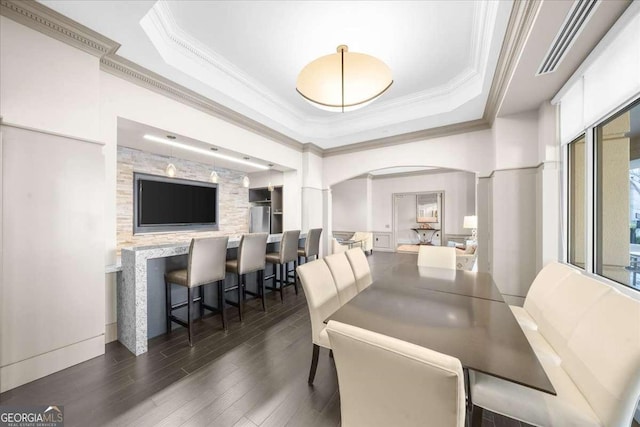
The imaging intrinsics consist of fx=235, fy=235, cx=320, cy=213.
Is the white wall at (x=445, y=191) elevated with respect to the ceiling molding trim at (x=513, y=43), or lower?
lower

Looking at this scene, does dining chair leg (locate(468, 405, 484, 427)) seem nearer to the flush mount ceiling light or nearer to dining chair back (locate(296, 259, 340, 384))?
dining chair back (locate(296, 259, 340, 384))

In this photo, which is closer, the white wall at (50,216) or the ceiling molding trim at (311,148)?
the white wall at (50,216)

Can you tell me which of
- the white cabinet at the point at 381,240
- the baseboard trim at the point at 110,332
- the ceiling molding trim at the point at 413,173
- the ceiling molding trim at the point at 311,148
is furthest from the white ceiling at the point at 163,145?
the white cabinet at the point at 381,240

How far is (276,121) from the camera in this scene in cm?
388

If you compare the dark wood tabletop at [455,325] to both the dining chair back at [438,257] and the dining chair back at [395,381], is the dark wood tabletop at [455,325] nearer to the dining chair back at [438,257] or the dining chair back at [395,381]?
the dining chair back at [395,381]

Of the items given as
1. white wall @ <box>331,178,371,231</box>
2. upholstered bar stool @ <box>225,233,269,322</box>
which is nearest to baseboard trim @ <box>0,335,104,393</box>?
upholstered bar stool @ <box>225,233,269,322</box>

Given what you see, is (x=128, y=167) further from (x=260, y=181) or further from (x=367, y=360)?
(x=367, y=360)

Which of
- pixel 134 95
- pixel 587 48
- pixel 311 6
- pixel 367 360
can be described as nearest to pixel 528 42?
pixel 587 48

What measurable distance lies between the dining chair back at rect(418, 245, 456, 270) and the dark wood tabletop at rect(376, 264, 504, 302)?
0.35 meters

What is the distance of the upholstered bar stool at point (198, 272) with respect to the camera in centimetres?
238

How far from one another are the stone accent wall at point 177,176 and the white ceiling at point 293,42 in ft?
6.13

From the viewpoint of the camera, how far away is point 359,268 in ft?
8.30

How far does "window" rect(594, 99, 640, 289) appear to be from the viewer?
5.75 ft

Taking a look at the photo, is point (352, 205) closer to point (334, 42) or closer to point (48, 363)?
point (334, 42)
